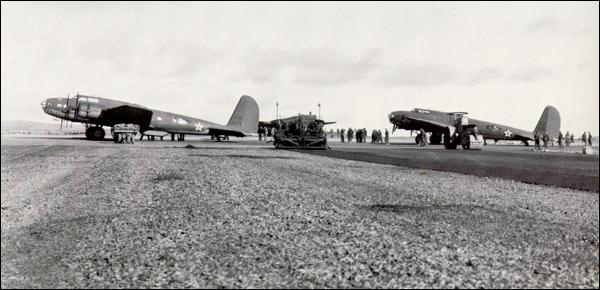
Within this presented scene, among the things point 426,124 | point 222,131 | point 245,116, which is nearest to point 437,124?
point 426,124

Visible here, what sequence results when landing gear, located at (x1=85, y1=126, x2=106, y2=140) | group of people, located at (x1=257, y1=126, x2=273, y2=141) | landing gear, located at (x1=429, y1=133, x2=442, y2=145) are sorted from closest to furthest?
landing gear, located at (x1=85, y1=126, x2=106, y2=140), landing gear, located at (x1=429, y1=133, x2=442, y2=145), group of people, located at (x1=257, y1=126, x2=273, y2=141)

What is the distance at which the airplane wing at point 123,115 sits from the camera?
35.4m

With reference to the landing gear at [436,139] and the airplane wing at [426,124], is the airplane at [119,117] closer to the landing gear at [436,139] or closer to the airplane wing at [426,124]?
the airplane wing at [426,124]

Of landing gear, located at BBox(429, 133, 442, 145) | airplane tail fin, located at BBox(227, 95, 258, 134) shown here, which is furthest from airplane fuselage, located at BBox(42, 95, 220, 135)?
landing gear, located at BBox(429, 133, 442, 145)

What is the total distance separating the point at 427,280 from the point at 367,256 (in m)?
0.92

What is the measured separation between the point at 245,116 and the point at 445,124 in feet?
70.1

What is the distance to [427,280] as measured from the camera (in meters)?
4.43

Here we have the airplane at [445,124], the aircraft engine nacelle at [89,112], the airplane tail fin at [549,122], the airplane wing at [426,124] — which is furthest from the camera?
the airplane tail fin at [549,122]

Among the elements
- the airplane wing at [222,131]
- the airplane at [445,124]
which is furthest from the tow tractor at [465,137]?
the airplane wing at [222,131]

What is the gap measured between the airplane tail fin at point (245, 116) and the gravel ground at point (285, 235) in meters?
39.1

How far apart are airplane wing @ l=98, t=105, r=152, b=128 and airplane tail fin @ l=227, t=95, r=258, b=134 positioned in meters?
12.5

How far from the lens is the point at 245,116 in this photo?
165ft

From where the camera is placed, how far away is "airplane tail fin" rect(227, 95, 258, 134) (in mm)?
49438

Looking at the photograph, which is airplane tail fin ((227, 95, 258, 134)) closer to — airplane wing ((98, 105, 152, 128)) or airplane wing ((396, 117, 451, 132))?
airplane wing ((98, 105, 152, 128))
